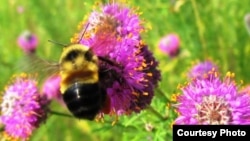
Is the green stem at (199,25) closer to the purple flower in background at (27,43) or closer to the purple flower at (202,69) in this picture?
the purple flower at (202,69)

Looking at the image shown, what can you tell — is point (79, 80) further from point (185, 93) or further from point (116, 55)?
point (185, 93)

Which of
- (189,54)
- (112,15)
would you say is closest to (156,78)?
(112,15)

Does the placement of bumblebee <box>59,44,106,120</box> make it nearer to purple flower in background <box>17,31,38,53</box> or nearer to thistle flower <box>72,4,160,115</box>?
thistle flower <box>72,4,160,115</box>

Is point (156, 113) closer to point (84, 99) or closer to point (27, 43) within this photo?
point (84, 99)

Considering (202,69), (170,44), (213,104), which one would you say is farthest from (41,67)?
(170,44)

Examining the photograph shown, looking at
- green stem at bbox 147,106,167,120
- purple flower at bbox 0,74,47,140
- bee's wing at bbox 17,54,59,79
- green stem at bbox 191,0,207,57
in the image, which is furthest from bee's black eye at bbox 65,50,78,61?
green stem at bbox 191,0,207,57
